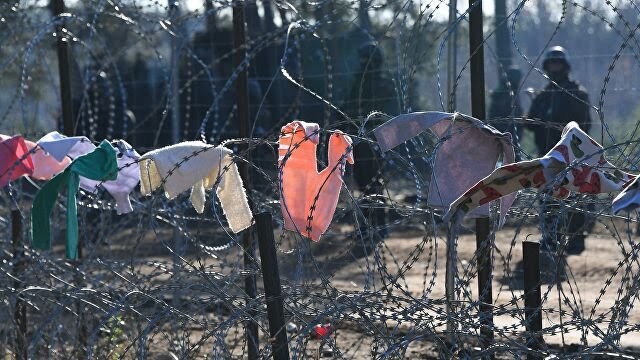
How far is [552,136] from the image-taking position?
9.00 meters

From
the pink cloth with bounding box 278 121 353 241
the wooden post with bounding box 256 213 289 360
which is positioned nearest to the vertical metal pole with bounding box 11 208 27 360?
the pink cloth with bounding box 278 121 353 241

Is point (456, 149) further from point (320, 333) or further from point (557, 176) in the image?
point (320, 333)

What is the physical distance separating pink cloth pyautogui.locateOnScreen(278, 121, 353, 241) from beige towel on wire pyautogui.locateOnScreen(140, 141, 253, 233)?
Result: 0.21 metres

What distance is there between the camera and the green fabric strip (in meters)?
4.14

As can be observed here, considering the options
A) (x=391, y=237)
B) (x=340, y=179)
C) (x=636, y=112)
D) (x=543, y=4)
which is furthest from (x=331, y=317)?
(x=391, y=237)

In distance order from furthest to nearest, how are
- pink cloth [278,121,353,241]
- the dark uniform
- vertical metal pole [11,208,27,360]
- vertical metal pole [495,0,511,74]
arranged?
vertical metal pole [495,0,511,74], the dark uniform, vertical metal pole [11,208,27,360], pink cloth [278,121,353,241]

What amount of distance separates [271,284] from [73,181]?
41.8 inches

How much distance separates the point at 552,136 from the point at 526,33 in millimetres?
1755

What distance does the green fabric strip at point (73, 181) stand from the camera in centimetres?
414

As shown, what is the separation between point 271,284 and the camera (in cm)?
341

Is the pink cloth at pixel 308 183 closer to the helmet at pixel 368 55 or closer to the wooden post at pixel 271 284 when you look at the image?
the wooden post at pixel 271 284

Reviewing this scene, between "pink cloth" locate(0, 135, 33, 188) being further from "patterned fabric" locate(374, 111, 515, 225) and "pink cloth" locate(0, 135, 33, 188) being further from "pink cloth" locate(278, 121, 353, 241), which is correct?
Answer: "patterned fabric" locate(374, 111, 515, 225)

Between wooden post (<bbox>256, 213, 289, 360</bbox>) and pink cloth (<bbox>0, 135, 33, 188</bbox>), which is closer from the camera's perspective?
wooden post (<bbox>256, 213, 289, 360</bbox>)

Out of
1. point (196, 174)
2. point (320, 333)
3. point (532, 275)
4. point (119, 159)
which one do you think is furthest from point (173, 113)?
point (532, 275)
